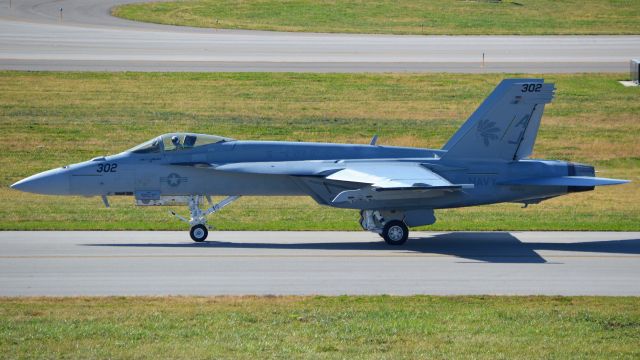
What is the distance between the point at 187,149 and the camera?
2588 cm

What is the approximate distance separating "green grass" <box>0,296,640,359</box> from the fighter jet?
6508 millimetres

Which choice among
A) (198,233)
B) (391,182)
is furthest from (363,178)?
(198,233)

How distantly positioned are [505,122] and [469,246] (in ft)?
10.1

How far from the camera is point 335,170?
25453 mm

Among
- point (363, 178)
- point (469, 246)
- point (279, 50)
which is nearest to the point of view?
point (363, 178)

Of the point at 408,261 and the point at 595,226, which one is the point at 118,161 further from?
the point at 595,226

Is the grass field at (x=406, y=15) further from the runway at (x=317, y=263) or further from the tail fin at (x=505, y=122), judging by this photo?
the runway at (x=317, y=263)

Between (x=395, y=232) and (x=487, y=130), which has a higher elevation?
(x=487, y=130)

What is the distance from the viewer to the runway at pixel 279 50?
165 ft

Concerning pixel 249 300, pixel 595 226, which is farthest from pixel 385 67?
pixel 249 300

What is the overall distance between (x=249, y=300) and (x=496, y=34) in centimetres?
4417

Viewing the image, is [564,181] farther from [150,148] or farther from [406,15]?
[406,15]

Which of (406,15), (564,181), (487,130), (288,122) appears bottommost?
(564,181)

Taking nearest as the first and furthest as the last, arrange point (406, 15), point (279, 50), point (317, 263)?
1. point (317, 263)
2. point (279, 50)
3. point (406, 15)
